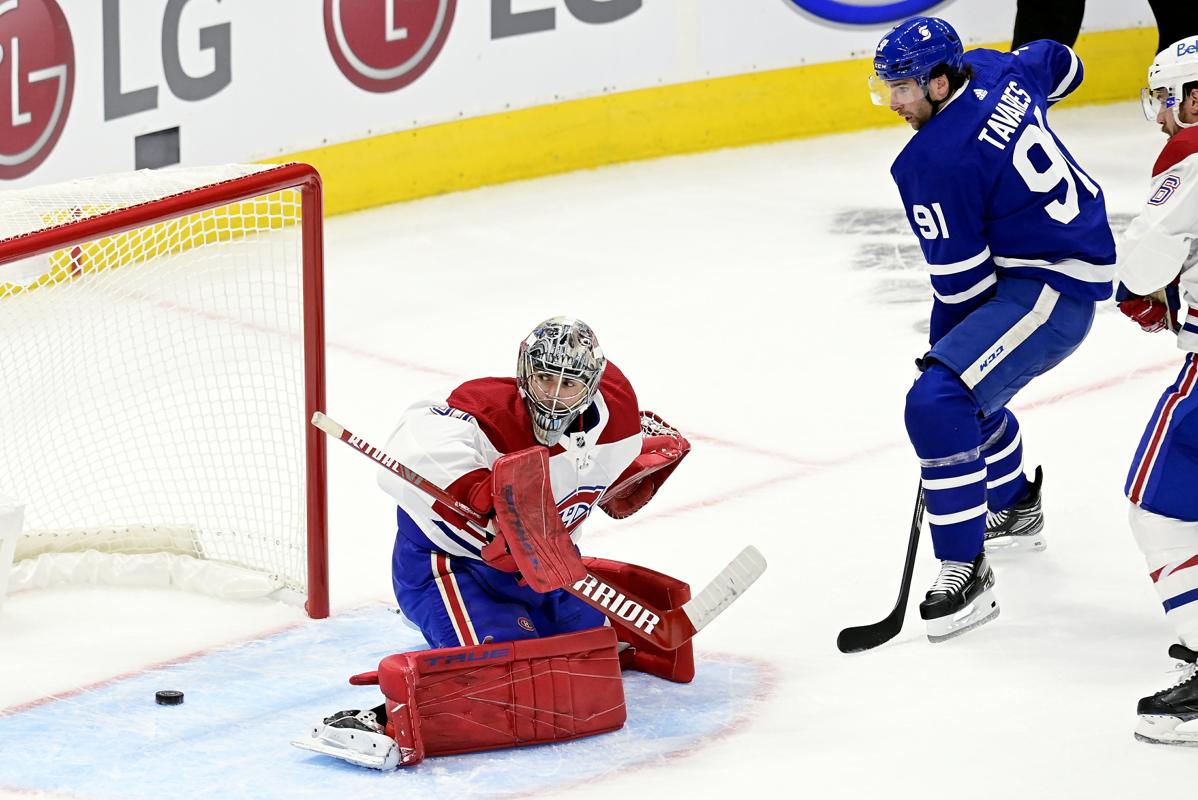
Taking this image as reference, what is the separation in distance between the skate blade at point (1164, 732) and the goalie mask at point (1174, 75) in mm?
914

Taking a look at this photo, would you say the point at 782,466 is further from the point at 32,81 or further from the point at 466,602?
the point at 32,81

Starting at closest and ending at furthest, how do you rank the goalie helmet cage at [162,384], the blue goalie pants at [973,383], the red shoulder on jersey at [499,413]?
the red shoulder on jersey at [499,413], the blue goalie pants at [973,383], the goalie helmet cage at [162,384]

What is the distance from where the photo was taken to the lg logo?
6157 mm

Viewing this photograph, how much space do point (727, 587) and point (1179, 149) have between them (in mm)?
988

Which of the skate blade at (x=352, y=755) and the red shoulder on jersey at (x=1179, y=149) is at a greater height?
the red shoulder on jersey at (x=1179, y=149)

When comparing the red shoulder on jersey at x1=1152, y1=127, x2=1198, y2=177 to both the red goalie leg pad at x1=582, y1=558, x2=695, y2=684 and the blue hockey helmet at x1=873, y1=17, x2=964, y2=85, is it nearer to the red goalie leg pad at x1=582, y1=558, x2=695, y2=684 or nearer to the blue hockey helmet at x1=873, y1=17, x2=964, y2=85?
the blue hockey helmet at x1=873, y1=17, x2=964, y2=85

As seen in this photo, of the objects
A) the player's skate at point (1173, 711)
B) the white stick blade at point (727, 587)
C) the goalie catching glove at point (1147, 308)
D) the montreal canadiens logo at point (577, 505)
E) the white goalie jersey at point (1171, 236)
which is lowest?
the player's skate at point (1173, 711)

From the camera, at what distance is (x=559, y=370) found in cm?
304

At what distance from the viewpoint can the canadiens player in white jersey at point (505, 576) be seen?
2986mm

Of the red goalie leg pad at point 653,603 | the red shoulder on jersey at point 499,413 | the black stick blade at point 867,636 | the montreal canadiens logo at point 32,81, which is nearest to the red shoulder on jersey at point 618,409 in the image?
the red shoulder on jersey at point 499,413

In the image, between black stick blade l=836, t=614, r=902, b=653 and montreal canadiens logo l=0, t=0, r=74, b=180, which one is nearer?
black stick blade l=836, t=614, r=902, b=653

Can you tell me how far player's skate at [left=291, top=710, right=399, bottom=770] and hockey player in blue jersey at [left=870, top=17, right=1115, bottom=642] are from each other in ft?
3.45

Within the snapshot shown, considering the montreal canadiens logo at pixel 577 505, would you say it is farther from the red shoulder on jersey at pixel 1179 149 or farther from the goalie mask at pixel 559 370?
the red shoulder on jersey at pixel 1179 149

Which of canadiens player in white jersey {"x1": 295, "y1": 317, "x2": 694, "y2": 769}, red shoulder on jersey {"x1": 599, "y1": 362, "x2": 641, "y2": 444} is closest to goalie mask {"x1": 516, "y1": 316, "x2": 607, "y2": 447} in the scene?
canadiens player in white jersey {"x1": 295, "y1": 317, "x2": 694, "y2": 769}
